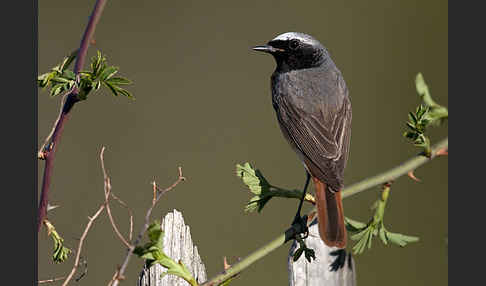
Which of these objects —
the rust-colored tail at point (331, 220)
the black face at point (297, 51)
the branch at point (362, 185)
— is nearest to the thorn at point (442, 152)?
the branch at point (362, 185)

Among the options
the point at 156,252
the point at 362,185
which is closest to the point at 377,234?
the point at 362,185

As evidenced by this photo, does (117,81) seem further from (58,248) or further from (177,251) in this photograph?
(177,251)

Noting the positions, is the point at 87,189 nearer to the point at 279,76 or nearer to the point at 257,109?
the point at 257,109

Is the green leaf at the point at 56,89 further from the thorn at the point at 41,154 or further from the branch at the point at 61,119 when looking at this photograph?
the thorn at the point at 41,154

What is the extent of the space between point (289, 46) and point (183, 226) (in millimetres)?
1479

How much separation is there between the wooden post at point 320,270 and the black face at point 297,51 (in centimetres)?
122

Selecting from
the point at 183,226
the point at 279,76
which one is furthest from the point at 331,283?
the point at 279,76

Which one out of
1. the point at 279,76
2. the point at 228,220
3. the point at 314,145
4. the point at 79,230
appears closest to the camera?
the point at 314,145

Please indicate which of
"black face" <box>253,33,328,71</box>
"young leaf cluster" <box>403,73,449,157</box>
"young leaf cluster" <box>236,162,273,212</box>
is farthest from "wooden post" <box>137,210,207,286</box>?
"black face" <box>253,33,328,71</box>

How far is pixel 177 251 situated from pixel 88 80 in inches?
27.0

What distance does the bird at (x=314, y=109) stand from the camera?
2578mm

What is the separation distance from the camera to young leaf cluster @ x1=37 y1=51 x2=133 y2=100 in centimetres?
151

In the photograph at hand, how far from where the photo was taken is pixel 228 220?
554 centimetres

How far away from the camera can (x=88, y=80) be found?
1.51 meters
